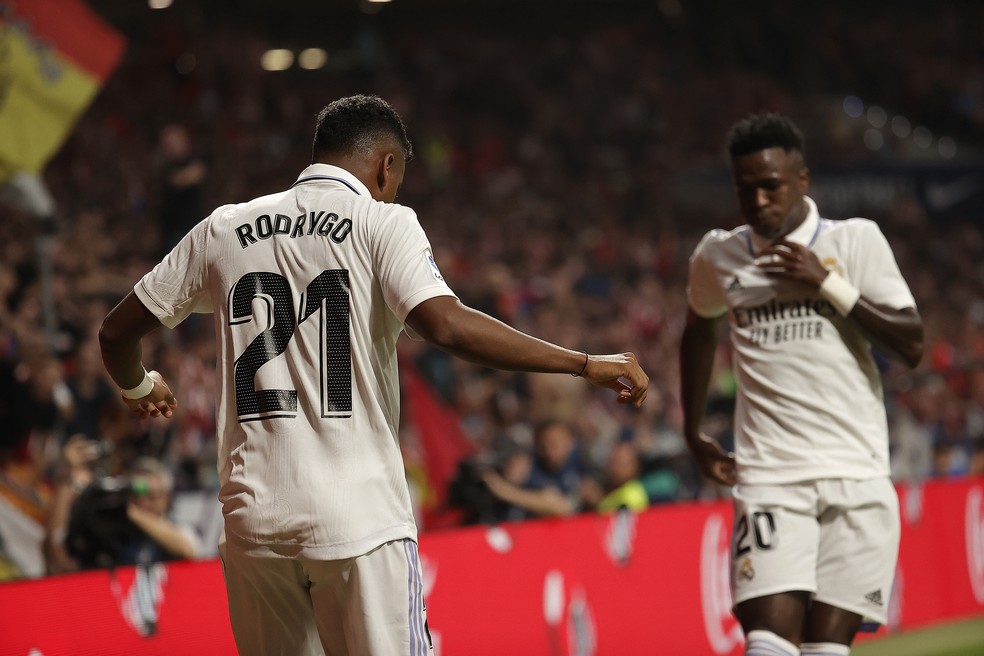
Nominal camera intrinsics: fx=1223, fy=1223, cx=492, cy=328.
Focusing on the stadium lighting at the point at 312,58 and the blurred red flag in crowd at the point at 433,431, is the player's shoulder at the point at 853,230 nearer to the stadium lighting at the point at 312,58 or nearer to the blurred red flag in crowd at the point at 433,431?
the blurred red flag in crowd at the point at 433,431

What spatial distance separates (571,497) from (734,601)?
3.96 m

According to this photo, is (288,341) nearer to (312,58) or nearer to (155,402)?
(155,402)

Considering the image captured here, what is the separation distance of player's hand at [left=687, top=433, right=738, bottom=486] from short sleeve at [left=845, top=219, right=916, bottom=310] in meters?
0.85

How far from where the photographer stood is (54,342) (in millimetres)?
8555

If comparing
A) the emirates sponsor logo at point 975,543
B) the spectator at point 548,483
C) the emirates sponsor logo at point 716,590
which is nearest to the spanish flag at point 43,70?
the spectator at point 548,483

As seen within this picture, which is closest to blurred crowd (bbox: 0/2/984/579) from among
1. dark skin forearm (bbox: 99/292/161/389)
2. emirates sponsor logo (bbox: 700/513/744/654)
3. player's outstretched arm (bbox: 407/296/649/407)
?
emirates sponsor logo (bbox: 700/513/744/654)

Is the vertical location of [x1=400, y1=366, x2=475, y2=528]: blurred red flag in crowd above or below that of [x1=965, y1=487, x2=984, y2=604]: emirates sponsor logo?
above

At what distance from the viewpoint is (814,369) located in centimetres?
437

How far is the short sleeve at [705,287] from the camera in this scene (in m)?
4.73

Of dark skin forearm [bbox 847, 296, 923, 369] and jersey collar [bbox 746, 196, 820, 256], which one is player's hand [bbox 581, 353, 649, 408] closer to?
dark skin forearm [bbox 847, 296, 923, 369]

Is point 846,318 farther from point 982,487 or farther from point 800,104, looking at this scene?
point 800,104

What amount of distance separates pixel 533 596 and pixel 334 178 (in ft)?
12.5

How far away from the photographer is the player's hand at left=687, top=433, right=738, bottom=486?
4.77 m

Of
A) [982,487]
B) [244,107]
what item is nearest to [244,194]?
[244,107]
